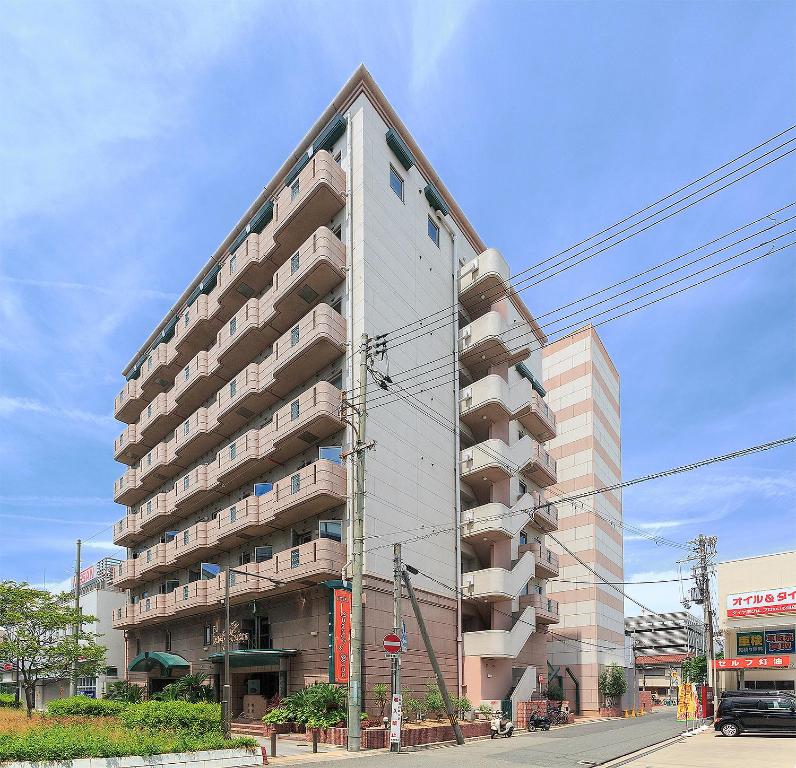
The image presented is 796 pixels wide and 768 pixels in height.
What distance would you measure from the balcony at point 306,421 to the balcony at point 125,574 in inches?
883

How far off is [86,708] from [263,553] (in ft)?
37.7

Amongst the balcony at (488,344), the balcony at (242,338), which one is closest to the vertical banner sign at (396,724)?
the balcony at (488,344)

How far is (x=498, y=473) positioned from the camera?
43031 millimetres

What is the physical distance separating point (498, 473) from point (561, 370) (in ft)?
81.1

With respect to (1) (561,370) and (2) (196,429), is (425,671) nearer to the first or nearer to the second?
(2) (196,429)

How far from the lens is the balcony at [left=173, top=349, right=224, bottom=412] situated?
48.5 meters

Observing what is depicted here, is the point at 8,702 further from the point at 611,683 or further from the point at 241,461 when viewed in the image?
the point at 611,683

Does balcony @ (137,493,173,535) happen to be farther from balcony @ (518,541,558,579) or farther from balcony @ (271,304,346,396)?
balcony @ (518,541,558,579)

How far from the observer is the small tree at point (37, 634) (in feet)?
139

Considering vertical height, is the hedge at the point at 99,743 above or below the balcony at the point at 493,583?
below

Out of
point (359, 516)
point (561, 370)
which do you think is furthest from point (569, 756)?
point (561, 370)

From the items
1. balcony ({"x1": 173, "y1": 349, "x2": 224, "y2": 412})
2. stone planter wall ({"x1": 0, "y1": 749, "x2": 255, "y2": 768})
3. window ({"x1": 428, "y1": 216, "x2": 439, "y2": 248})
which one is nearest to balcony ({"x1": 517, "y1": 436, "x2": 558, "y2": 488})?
window ({"x1": 428, "y1": 216, "x2": 439, "y2": 248})

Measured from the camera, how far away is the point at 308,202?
38.7 meters

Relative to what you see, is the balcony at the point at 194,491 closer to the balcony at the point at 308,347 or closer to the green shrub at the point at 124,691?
the balcony at the point at 308,347
